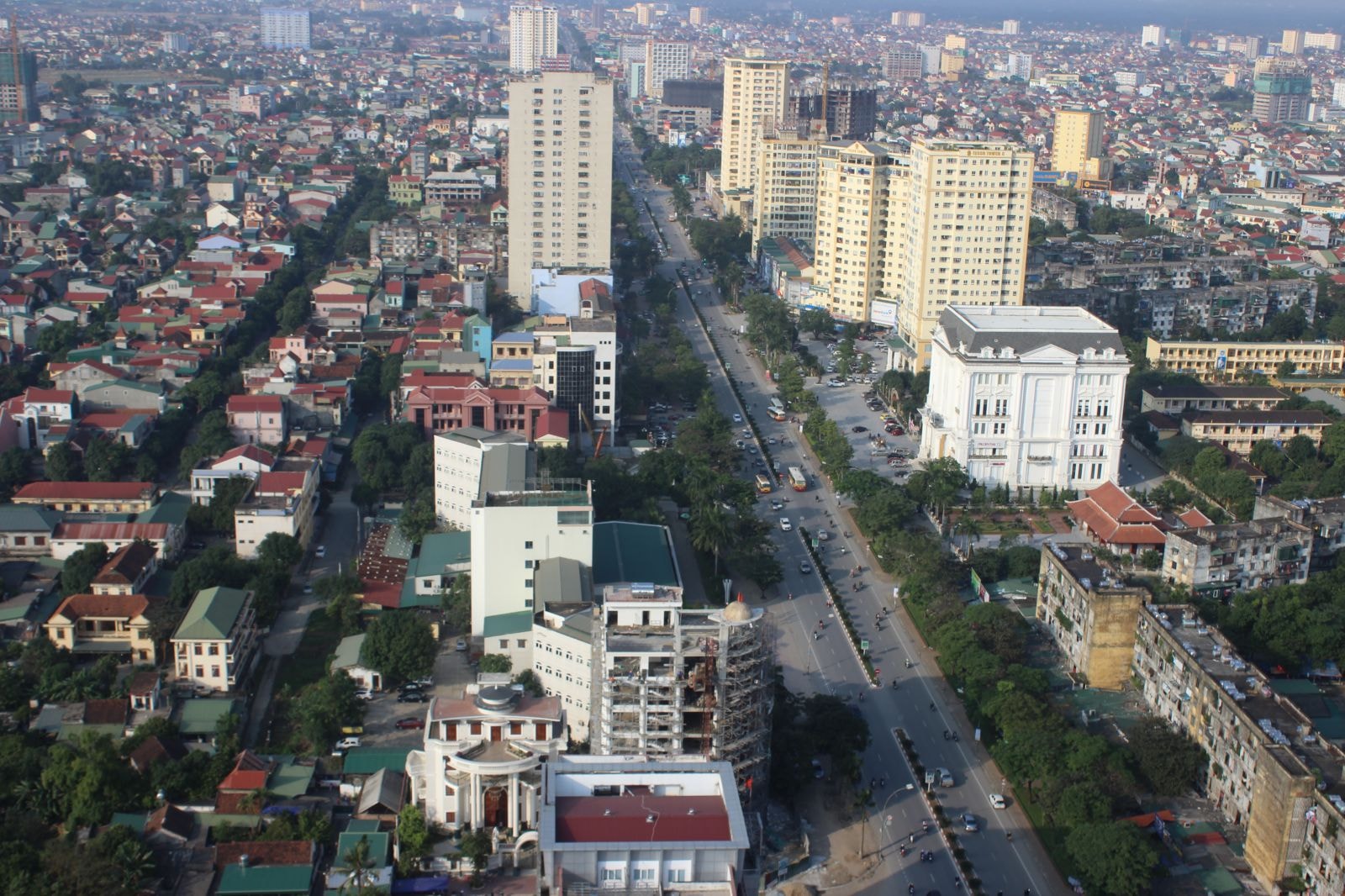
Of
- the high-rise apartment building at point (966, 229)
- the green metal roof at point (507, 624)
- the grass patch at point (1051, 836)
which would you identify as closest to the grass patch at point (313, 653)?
the green metal roof at point (507, 624)

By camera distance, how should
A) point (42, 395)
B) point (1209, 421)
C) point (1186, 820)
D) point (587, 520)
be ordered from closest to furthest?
1. point (1186, 820)
2. point (587, 520)
3. point (42, 395)
4. point (1209, 421)

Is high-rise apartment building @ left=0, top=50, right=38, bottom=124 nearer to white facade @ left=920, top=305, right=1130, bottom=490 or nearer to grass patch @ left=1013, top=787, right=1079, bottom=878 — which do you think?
white facade @ left=920, top=305, right=1130, bottom=490

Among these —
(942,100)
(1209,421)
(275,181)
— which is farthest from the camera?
(942,100)

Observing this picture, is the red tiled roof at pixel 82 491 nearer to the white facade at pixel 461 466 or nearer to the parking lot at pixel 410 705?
the white facade at pixel 461 466

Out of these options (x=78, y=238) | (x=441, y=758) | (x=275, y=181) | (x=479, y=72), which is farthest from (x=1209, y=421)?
(x=479, y=72)

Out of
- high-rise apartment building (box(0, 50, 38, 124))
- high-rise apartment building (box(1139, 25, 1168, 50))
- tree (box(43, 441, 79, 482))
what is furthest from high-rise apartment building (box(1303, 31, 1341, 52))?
tree (box(43, 441, 79, 482))

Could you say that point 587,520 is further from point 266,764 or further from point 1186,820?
point 1186,820
